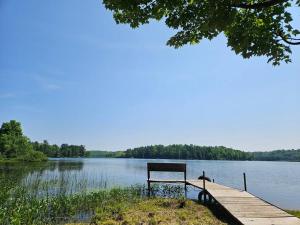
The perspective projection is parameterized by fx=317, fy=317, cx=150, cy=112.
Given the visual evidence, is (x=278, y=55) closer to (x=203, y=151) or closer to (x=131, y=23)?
(x=131, y=23)

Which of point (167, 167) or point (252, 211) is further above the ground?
point (167, 167)

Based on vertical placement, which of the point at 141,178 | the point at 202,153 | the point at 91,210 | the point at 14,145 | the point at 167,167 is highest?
the point at 202,153

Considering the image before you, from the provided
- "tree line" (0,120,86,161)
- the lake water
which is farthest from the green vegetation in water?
"tree line" (0,120,86,161)

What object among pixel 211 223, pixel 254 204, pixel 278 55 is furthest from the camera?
pixel 254 204

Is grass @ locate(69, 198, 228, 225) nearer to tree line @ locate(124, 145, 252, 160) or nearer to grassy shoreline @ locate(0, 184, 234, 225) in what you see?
grassy shoreline @ locate(0, 184, 234, 225)

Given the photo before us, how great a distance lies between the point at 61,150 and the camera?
6737 inches

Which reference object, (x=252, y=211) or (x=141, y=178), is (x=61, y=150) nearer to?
(x=141, y=178)

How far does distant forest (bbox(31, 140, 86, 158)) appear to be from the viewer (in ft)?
475

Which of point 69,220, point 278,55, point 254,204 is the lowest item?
point 69,220

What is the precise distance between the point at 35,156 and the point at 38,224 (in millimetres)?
84751

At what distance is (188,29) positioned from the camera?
7.50m

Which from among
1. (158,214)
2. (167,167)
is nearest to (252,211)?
(158,214)

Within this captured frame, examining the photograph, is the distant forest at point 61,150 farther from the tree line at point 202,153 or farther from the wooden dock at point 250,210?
the wooden dock at point 250,210

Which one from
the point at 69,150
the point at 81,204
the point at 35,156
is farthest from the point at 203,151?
the point at 81,204
